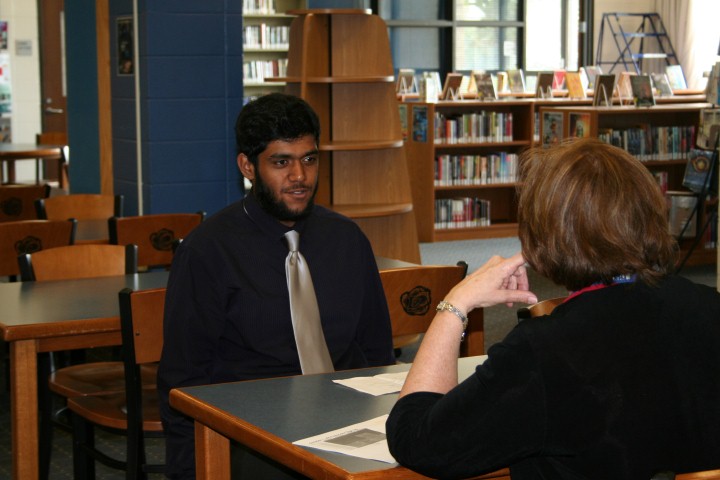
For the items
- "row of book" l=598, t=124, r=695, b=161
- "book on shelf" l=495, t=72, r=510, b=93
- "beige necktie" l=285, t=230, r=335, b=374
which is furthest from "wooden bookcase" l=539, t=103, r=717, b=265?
"beige necktie" l=285, t=230, r=335, b=374

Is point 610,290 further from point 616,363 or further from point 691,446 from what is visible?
point 691,446

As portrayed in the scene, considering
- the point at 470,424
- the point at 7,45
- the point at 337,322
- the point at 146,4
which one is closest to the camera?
the point at 470,424

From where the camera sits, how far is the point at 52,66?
12375 mm

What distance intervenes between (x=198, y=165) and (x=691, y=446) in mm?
4339

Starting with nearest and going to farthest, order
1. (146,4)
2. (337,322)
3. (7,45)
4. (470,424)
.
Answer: (470,424)
(337,322)
(146,4)
(7,45)

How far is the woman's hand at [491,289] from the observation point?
1.71 m

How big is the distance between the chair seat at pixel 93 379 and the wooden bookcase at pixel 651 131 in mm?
5069

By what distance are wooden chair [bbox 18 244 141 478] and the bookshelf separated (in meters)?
7.63

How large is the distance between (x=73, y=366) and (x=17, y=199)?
2.40 meters

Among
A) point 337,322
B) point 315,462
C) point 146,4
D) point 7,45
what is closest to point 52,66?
point 7,45

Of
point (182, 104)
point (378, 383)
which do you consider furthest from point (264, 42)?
point (378, 383)

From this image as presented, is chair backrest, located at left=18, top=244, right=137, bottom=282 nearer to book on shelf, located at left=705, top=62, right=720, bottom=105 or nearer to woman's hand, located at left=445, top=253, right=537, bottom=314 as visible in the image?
woman's hand, located at left=445, top=253, right=537, bottom=314

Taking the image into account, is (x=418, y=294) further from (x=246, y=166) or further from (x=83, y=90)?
(x=83, y=90)

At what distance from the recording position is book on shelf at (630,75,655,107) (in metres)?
8.55
